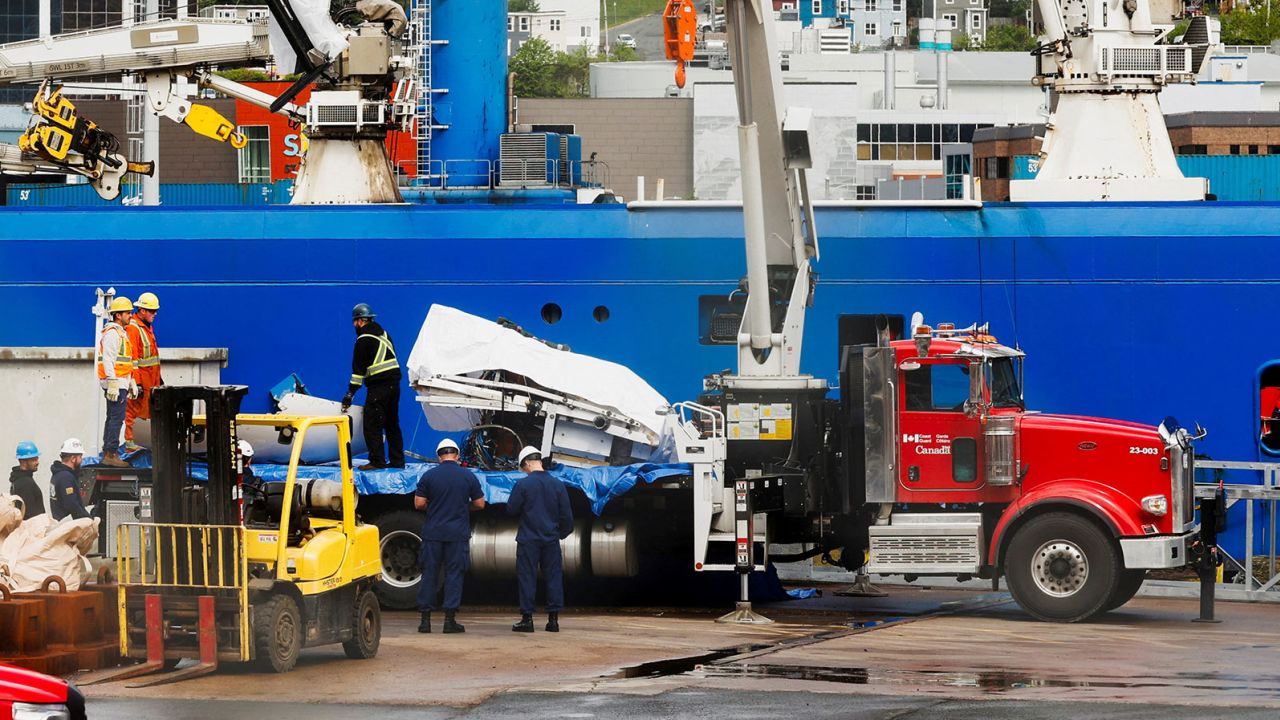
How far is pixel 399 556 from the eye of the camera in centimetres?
1864

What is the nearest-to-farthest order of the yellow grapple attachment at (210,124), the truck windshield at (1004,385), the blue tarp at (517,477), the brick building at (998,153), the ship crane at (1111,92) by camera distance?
the truck windshield at (1004,385) → the blue tarp at (517,477) → the ship crane at (1111,92) → the yellow grapple attachment at (210,124) → the brick building at (998,153)

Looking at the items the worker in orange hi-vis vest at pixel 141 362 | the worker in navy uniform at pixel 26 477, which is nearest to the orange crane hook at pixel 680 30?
the worker in orange hi-vis vest at pixel 141 362

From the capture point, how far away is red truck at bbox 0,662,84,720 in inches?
354

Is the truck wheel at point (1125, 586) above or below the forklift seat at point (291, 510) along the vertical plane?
below

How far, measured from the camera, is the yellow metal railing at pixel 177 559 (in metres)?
13.3

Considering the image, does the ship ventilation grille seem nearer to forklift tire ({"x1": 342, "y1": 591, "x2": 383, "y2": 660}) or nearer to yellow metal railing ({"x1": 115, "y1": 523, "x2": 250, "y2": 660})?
forklift tire ({"x1": 342, "y1": 591, "x2": 383, "y2": 660})

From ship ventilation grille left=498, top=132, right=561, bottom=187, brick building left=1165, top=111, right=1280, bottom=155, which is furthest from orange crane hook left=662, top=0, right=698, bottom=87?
brick building left=1165, top=111, right=1280, bottom=155

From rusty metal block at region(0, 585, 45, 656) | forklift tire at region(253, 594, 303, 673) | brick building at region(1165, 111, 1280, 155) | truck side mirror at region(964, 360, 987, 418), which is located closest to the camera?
rusty metal block at region(0, 585, 45, 656)

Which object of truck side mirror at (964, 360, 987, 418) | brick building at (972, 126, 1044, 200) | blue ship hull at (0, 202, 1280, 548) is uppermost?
brick building at (972, 126, 1044, 200)

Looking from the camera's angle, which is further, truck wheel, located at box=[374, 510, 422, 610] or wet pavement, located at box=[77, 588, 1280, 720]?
truck wheel, located at box=[374, 510, 422, 610]

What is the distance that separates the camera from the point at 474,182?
94.2 feet

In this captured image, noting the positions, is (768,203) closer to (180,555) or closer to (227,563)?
(227,563)

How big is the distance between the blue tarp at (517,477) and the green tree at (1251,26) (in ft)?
309

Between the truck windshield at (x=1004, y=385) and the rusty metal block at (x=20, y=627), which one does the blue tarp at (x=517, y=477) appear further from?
the rusty metal block at (x=20, y=627)
